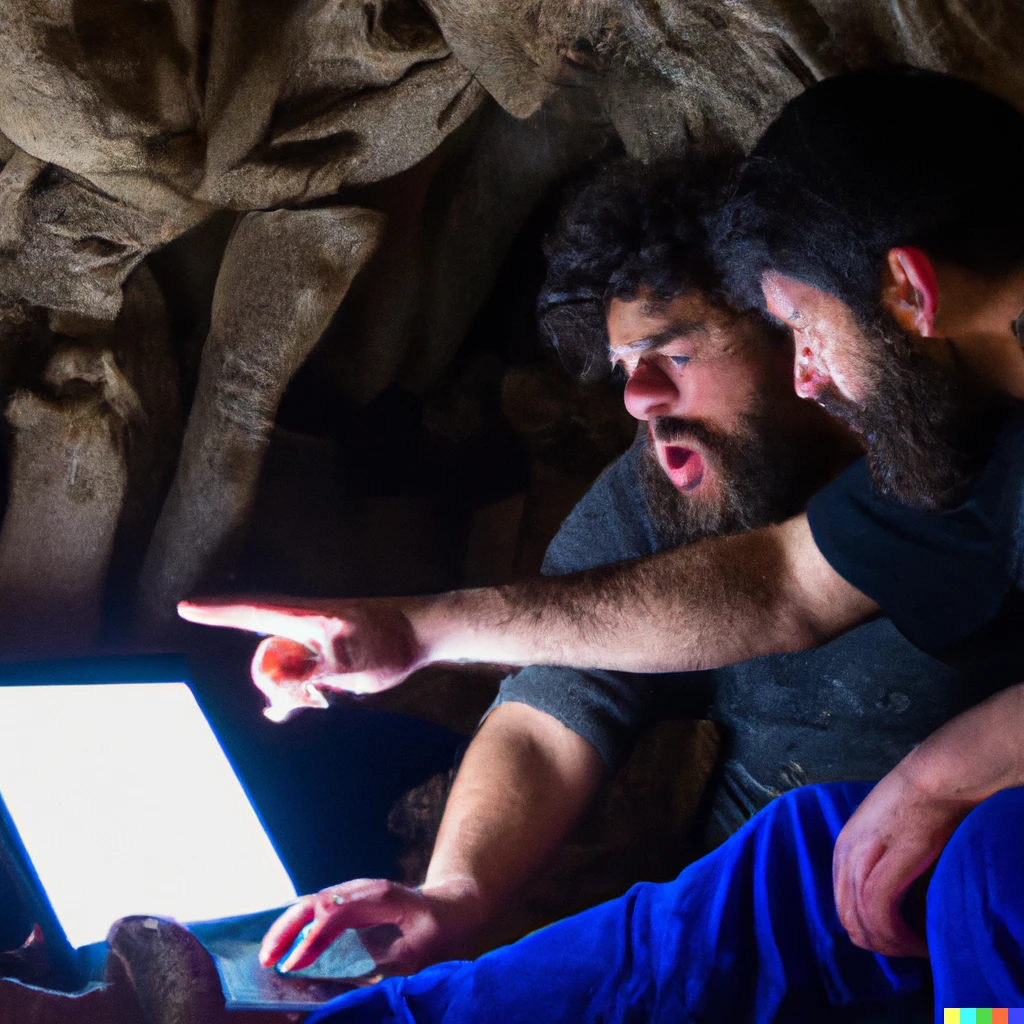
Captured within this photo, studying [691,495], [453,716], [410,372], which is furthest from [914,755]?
[410,372]

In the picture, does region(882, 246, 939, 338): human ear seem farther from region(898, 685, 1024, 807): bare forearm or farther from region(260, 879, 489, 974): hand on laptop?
region(260, 879, 489, 974): hand on laptop

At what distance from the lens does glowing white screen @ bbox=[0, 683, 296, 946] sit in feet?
2.70

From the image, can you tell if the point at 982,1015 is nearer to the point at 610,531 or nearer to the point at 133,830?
the point at 610,531

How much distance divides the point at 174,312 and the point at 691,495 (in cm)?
61

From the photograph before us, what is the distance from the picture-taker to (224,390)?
1080mm

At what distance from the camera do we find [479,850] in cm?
105

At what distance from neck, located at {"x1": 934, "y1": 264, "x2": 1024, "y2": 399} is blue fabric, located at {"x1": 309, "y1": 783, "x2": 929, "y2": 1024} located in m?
0.45

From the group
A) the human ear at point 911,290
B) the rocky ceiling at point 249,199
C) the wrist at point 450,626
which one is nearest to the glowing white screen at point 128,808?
the rocky ceiling at point 249,199

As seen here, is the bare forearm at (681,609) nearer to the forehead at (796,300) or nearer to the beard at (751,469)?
the beard at (751,469)

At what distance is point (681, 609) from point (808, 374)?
0.93ft

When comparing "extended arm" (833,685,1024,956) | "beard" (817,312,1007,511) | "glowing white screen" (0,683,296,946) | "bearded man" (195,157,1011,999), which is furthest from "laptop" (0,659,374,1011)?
"beard" (817,312,1007,511)

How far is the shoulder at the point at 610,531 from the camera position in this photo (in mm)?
1135

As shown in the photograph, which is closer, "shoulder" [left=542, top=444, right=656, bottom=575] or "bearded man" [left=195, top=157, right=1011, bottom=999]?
"bearded man" [left=195, top=157, right=1011, bottom=999]

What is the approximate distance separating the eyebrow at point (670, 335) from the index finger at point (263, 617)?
0.45 m
